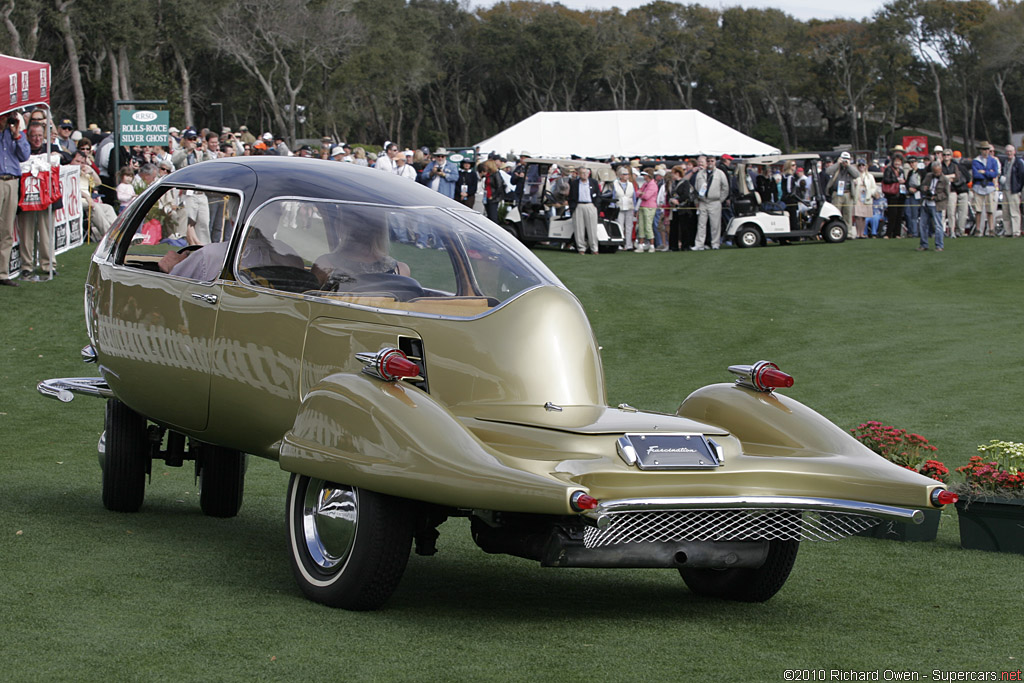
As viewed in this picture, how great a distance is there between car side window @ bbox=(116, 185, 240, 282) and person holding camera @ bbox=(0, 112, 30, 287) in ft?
28.3

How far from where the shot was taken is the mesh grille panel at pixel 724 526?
187 inches

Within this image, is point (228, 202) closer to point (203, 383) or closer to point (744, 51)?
point (203, 383)

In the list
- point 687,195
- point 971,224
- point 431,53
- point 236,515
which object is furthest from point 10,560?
point 431,53

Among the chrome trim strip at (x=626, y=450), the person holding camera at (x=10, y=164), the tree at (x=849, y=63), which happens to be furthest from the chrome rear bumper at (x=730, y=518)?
the tree at (x=849, y=63)

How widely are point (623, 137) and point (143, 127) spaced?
27997 millimetres

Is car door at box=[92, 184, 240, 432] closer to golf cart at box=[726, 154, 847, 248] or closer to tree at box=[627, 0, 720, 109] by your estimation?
golf cart at box=[726, 154, 847, 248]

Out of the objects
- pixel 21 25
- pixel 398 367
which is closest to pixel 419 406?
pixel 398 367

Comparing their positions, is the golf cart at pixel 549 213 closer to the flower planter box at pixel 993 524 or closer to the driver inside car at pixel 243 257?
the flower planter box at pixel 993 524

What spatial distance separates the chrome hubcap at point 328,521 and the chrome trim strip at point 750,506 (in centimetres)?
113

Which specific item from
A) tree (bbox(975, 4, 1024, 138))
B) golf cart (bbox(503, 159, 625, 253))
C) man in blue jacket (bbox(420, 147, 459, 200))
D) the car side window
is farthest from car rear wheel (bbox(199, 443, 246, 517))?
tree (bbox(975, 4, 1024, 138))

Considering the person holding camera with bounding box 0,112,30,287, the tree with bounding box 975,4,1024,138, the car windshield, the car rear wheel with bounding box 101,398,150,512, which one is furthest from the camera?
the tree with bounding box 975,4,1024,138

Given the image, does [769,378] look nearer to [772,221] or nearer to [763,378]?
[763,378]

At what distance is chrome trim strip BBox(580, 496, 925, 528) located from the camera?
465cm

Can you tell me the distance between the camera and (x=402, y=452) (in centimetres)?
496
